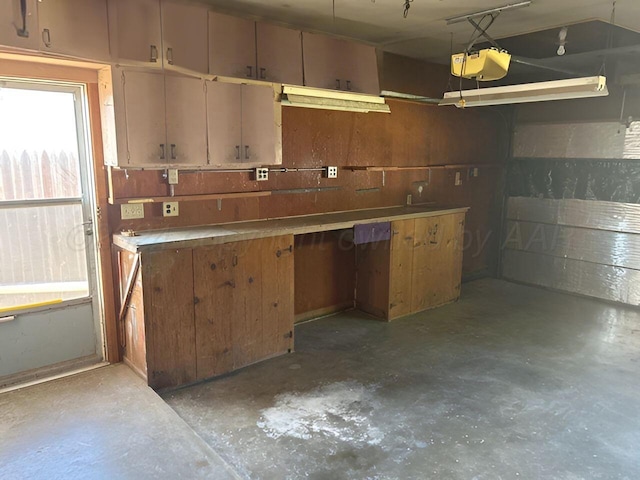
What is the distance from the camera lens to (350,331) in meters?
4.31

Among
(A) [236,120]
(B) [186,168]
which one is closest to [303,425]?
(B) [186,168]

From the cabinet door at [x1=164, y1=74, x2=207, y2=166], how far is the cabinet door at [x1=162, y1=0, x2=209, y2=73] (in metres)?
0.10

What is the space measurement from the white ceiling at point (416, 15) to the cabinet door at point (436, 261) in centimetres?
176

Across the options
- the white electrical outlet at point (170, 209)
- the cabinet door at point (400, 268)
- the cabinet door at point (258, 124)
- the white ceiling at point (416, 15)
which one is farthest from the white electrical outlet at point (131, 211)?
the cabinet door at point (400, 268)

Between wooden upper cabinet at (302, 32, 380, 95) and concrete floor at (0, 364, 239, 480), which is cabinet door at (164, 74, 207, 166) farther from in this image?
concrete floor at (0, 364, 239, 480)

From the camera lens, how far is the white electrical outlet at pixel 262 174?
13.0 ft

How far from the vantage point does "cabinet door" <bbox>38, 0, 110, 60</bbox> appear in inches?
103

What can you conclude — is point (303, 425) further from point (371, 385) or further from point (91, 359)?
point (91, 359)

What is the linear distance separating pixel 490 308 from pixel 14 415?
4353mm

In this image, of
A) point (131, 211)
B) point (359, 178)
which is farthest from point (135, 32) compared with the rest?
point (359, 178)

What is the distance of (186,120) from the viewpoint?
322cm

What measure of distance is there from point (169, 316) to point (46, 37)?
1.81 meters

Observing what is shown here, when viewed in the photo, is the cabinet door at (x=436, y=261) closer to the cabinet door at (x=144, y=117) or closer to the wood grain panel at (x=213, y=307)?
the wood grain panel at (x=213, y=307)

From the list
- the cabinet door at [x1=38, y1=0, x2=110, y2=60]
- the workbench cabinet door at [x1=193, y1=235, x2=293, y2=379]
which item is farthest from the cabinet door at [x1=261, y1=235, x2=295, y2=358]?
the cabinet door at [x1=38, y1=0, x2=110, y2=60]
